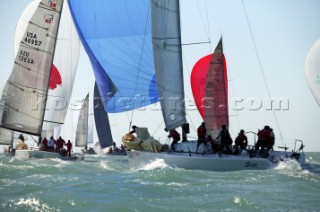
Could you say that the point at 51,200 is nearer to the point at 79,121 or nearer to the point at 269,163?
the point at 269,163

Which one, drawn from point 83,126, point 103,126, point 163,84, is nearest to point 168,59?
point 163,84

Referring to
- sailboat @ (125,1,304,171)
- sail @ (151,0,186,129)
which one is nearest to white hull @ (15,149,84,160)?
sailboat @ (125,1,304,171)

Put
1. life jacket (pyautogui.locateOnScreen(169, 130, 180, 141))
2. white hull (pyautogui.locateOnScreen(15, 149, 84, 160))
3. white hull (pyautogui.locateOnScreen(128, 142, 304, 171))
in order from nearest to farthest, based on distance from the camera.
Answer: white hull (pyautogui.locateOnScreen(128, 142, 304, 171)) → life jacket (pyautogui.locateOnScreen(169, 130, 180, 141)) → white hull (pyautogui.locateOnScreen(15, 149, 84, 160))

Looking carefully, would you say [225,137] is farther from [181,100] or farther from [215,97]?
[215,97]

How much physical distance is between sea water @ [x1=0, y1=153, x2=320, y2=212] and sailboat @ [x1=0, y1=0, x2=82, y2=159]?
802 cm

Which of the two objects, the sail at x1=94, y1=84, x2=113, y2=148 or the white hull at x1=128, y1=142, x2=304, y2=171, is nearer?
the white hull at x1=128, y1=142, x2=304, y2=171

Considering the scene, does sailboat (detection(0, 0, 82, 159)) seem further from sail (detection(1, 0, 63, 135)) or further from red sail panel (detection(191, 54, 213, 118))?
red sail panel (detection(191, 54, 213, 118))

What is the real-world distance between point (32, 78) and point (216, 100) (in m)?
8.74

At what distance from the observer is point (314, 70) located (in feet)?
73.0

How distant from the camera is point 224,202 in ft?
32.8

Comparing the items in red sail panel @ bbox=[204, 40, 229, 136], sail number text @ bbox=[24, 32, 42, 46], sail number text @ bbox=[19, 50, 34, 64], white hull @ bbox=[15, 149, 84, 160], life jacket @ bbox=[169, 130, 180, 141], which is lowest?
white hull @ bbox=[15, 149, 84, 160]

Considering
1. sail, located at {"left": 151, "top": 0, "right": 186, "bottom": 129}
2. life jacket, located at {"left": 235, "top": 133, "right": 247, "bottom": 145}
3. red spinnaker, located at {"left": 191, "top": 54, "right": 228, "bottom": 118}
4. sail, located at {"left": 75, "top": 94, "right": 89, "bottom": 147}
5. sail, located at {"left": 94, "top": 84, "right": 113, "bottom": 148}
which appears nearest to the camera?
life jacket, located at {"left": 235, "top": 133, "right": 247, "bottom": 145}

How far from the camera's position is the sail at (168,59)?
20.6 metres

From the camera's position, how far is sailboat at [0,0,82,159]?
74.0ft
